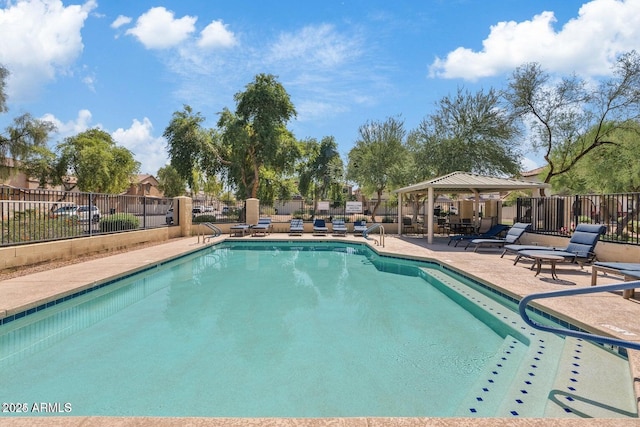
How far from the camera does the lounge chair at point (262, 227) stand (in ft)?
60.6

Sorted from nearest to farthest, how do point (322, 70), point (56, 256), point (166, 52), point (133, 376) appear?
1. point (133, 376)
2. point (56, 256)
3. point (166, 52)
4. point (322, 70)

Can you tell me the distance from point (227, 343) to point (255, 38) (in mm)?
11382

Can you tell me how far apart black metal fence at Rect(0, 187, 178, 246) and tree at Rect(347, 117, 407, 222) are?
45.6 feet

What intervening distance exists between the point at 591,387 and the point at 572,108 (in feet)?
69.5

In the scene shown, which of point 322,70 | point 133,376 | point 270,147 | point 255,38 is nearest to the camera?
point 133,376

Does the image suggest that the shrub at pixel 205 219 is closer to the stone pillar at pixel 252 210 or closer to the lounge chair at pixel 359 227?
the stone pillar at pixel 252 210

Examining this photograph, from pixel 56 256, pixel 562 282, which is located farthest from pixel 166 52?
pixel 562 282

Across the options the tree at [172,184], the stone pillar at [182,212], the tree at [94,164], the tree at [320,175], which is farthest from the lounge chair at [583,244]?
the tree at [172,184]

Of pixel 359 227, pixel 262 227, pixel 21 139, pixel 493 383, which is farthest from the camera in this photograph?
pixel 21 139

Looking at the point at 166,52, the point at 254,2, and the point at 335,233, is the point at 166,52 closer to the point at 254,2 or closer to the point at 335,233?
the point at 254,2

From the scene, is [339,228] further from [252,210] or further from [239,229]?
[239,229]

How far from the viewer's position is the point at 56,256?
31.8ft

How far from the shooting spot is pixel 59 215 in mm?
10523

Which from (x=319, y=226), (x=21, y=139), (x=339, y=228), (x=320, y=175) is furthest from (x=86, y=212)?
(x=320, y=175)
